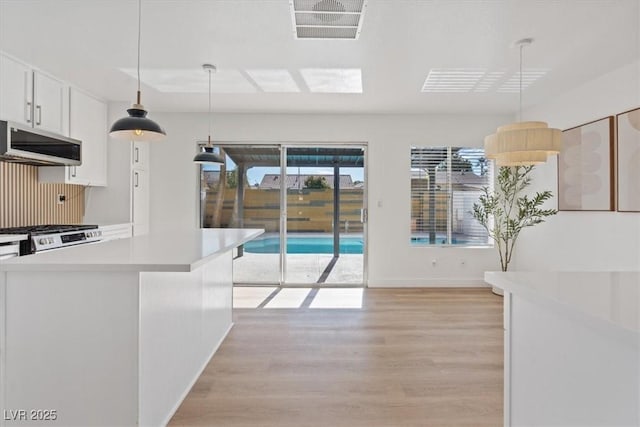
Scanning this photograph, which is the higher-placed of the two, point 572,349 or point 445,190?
point 445,190

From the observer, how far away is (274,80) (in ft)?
12.4

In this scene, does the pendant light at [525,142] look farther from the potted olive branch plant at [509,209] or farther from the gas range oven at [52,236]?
the gas range oven at [52,236]

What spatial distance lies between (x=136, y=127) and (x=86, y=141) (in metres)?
2.72

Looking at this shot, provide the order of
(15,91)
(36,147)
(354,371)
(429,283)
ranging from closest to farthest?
1. (354,371)
2. (15,91)
3. (36,147)
4. (429,283)

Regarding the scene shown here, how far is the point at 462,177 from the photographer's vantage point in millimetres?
5148

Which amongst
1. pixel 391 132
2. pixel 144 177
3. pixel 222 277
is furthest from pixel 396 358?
pixel 144 177

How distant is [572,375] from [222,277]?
252 centimetres

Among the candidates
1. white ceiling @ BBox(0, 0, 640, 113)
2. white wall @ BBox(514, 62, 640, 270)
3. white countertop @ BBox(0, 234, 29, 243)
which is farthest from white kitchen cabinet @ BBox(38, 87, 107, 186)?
white wall @ BBox(514, 62, 640, 270)

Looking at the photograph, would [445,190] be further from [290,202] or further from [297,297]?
[297,297]

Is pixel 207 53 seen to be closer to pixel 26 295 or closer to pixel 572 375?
pixel 26 295

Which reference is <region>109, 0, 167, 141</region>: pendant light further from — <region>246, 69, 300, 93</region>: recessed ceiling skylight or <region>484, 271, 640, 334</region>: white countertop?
<region>484, 271, 640, 334</region>: white countertop

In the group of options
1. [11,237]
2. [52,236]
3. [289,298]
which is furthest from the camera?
[289,298]

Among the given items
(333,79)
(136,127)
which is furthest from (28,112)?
(333,79)

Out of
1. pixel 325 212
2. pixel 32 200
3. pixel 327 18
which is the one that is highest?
pixel 327 18
